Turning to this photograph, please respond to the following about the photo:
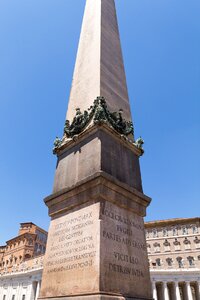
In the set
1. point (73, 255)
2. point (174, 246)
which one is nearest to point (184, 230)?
point (174, 246)

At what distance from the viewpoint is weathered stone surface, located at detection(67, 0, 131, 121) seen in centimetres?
794

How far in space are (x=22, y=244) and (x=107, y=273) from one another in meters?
87.0

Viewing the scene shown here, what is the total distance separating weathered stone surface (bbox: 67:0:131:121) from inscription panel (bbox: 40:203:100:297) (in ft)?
11.8

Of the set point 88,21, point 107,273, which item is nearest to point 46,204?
point 107,273

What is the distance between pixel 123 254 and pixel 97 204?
112 centimetres

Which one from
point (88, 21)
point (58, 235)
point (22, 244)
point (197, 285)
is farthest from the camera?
point (22, 244)

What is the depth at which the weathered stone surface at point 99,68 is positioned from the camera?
7.94 meters

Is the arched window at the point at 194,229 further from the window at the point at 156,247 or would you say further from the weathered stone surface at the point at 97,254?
the weathered stone surface at the point at 97,254

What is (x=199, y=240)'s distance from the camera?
199ft

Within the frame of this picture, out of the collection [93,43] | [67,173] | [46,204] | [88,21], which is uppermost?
[88,21]

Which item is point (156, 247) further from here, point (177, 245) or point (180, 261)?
point (180, 261)

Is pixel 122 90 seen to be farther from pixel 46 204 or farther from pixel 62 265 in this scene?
pixel 62 265

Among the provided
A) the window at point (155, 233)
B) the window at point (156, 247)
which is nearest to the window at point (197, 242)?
the window at point (156, 247)

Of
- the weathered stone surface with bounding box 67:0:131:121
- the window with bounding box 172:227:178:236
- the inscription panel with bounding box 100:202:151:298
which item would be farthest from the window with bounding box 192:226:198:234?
the inscription panel with bounding box 100:202:151:298
